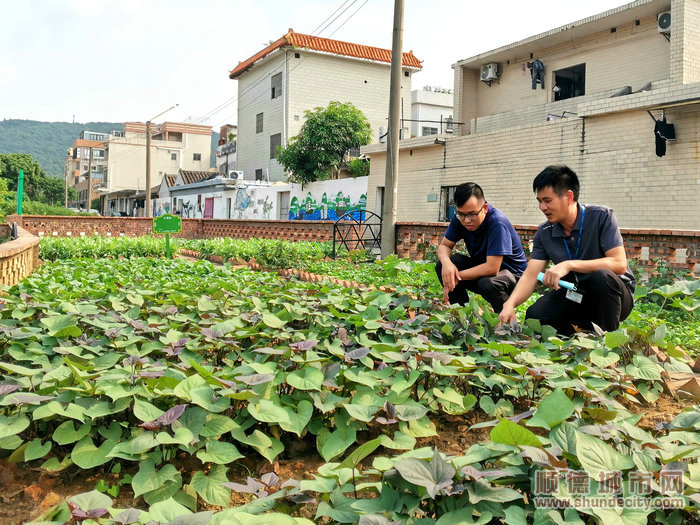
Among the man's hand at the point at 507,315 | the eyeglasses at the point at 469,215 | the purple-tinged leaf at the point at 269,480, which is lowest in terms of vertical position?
the purple-tinged leaf at the point at 269,480

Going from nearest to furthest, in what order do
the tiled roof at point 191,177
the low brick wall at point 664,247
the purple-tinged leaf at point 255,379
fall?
the purple-tinged leaf at point 255,379 < the low brick wall at point 664,247 < the tiled roof at point 191,177

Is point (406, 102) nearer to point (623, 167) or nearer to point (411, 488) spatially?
point (623, 167)

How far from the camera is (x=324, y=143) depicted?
25406 mm

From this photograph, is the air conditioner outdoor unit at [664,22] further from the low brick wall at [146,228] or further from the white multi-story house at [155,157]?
the white multi-story house at [155,157]

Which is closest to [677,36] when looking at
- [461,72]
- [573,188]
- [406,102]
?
[461,72]

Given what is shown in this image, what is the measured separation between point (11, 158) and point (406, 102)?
48.8 m

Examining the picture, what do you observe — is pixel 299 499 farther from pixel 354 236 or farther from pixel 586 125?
pixel 354 236

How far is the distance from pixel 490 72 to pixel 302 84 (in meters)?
13.7

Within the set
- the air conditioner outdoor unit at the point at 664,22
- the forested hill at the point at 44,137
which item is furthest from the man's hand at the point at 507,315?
the forested hill at the point at 44,137

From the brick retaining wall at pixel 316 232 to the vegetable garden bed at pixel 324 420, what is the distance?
455cm

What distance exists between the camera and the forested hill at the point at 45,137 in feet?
421

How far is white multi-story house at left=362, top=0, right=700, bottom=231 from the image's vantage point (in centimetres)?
1118

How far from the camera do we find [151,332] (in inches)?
126

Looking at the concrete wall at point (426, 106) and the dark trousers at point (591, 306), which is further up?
the concrete wall at point (426, 106)
